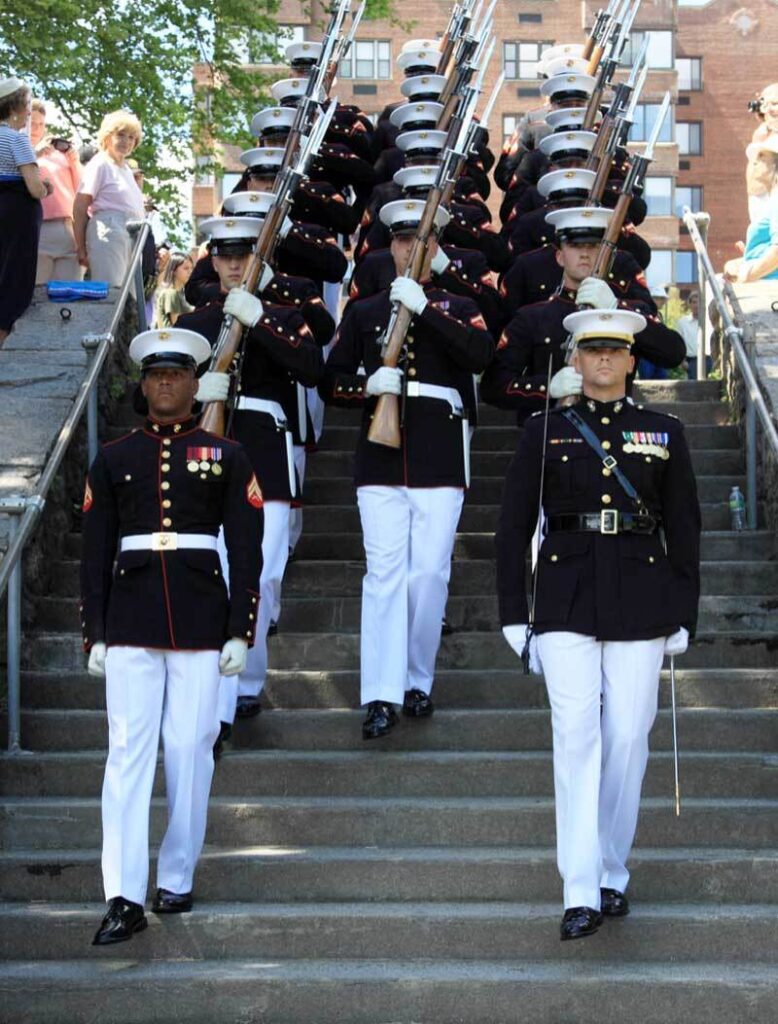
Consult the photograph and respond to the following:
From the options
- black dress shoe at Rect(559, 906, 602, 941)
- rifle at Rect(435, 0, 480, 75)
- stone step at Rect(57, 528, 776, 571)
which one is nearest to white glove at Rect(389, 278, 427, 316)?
stone step at Rect(57, 528, 776, 571)

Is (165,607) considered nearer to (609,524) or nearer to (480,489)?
(609,524)

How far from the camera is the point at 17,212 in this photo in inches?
437

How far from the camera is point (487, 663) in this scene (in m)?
8.86

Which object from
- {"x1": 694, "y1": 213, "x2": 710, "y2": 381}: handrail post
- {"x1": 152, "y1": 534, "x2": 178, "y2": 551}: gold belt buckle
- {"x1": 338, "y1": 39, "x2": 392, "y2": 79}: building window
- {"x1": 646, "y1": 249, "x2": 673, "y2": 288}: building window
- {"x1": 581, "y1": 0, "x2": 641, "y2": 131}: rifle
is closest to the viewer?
{"x1": 152, "y1": 534, "x2": 178, "y2": 551}: gold belt buckle

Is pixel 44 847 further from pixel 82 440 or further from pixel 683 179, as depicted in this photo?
pixel 683 179

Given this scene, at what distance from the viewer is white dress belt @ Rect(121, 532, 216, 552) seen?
7.18 metres

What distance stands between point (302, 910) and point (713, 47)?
63178 mm

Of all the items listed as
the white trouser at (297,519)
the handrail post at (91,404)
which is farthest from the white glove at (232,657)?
the handrail post at (91,404)

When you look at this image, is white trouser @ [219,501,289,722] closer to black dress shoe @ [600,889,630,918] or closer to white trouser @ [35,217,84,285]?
black dress shoe @ [600,889,630,918]

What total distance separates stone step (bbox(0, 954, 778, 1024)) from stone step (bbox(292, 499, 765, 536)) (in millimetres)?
3723

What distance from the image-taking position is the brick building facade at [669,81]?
57875 millimetres

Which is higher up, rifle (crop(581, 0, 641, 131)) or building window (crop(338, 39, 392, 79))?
building window (crop(338, 39, 392, 79))

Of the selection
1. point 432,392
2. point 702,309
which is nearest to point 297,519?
point 432,392

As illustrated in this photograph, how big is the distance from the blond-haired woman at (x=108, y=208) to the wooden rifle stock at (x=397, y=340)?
163 inches
